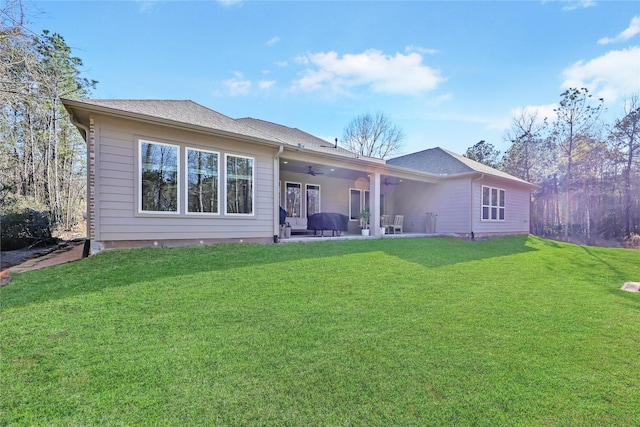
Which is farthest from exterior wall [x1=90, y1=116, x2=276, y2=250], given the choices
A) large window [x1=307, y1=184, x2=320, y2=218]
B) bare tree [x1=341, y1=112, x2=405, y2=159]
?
bare tree [x1=341, y1=112, x2=405, y2=159]

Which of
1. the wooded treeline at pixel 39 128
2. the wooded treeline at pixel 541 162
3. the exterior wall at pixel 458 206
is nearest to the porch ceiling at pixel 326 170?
the exterior wall at pixel 458 206

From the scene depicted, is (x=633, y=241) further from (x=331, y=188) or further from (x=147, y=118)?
(x=147, y=118)

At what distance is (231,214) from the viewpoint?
23.9 ft

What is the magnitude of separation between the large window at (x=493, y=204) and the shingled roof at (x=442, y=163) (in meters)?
0.73

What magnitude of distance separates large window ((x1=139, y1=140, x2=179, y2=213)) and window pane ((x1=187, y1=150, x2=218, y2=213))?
285 mm

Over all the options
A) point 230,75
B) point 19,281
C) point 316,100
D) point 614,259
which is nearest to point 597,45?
point 614,259

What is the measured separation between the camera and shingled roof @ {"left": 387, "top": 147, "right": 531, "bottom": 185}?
42.3 feet

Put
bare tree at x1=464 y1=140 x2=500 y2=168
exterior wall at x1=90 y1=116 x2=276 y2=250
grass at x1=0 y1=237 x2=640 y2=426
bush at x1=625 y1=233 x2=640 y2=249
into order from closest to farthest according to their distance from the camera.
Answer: grass at x1=0 y1=237 x2=640 y2=426, exterior wall at x1=90 y1=116 x2=276 y2=250, bush at x1=625 y1=233 x2=640 y2=249, bare tree at x1=464 y1=140 x2=500 y2=168

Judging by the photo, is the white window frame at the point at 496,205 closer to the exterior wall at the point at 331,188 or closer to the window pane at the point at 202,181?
the exterior wall at the point at 331,188

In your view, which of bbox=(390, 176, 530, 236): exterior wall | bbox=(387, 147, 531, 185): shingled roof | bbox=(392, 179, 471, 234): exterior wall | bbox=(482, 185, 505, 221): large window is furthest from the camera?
bbox=(482, 185, 505, 221): large window

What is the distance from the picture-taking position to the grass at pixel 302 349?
2.07 metres

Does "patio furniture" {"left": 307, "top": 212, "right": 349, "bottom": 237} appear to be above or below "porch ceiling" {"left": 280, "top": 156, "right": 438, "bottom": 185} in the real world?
below

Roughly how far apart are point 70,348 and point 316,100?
718 inches

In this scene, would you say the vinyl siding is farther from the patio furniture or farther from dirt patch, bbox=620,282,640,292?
dirt patch, bbox=620,282,640,292
